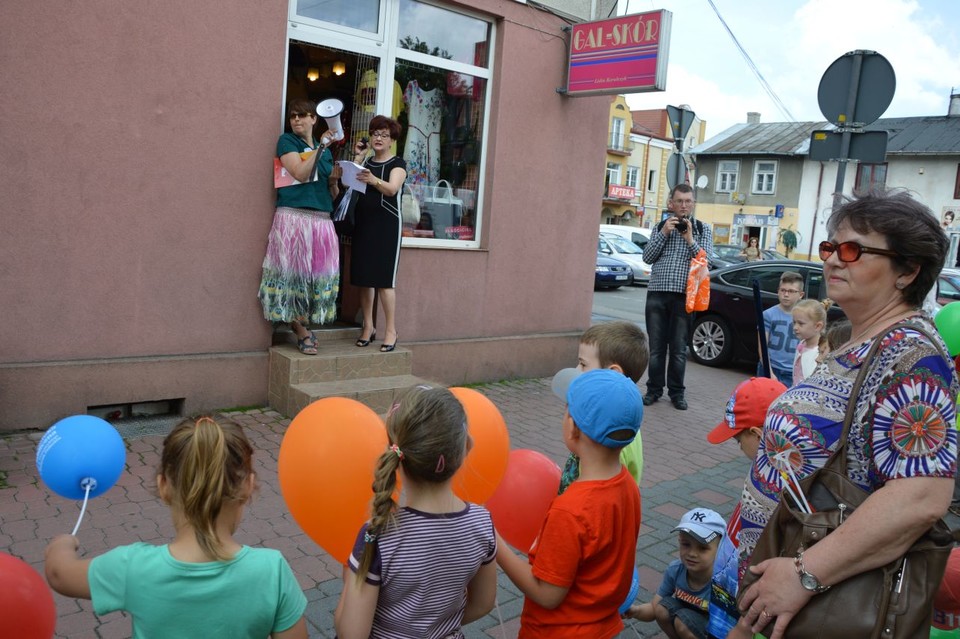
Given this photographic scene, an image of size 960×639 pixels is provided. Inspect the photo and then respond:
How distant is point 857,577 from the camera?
180 centimetres

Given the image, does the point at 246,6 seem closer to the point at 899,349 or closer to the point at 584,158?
the point at 584,158

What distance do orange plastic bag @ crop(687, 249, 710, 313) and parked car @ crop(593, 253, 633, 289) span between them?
47.2 ft

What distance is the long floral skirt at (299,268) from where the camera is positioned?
6078 millimetres

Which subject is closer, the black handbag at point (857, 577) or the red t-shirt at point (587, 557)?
the black handbag at point (857, 577)

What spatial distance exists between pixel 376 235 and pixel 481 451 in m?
4.25

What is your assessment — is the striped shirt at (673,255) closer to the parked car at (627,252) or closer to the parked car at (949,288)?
the parked car at (949,288)

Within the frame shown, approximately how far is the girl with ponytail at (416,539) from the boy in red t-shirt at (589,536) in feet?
0.67

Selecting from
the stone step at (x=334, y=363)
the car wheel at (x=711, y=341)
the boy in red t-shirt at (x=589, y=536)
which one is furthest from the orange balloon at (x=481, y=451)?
the car wheel at (x=711, y=341)

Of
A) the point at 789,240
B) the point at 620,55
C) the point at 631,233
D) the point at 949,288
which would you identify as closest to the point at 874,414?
the point at 620,55

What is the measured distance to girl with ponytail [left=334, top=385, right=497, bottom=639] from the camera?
195 centimetres

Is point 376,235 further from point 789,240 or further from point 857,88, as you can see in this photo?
point 789,240

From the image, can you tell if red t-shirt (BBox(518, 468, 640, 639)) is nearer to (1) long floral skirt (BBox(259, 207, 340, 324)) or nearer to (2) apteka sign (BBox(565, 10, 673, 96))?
(1) long floral skirt (BBox(259, 207, 340, 324))

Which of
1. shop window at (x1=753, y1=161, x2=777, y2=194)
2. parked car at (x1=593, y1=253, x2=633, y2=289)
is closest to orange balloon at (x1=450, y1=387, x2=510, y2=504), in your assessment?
parked car at (x1=593, y1=253, x2=633, y2=289)

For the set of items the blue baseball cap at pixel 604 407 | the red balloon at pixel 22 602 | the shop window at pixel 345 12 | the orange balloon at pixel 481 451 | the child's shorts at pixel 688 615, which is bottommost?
the child's shorts at pixel 688 615
